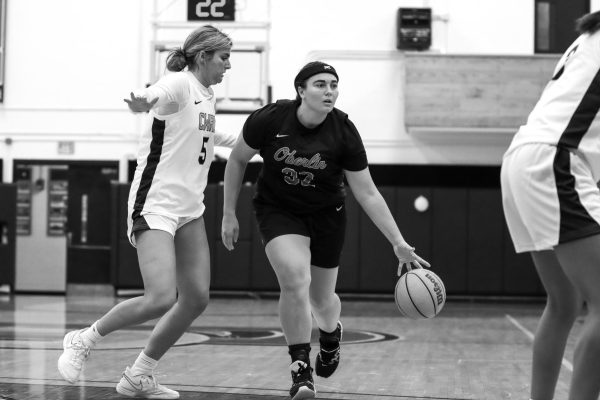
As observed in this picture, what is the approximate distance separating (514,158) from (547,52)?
39.7 feet

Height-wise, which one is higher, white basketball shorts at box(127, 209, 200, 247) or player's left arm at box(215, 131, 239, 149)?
player's left arm at box(215, 131, 239, 149)

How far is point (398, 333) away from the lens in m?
8.58

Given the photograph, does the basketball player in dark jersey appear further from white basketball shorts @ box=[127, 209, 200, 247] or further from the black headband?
white basketball shorts @ box=[127, 209, 200, 247]

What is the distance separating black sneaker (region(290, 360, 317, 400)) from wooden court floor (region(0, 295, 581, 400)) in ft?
1.09

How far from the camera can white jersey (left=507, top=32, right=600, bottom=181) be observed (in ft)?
9.82

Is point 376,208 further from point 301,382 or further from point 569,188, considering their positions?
point 569,188

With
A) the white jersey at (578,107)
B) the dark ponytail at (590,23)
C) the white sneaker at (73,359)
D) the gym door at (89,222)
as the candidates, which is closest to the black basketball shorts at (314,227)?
the white sneaker at (73,359)

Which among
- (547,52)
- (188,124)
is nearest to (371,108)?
(547,52)

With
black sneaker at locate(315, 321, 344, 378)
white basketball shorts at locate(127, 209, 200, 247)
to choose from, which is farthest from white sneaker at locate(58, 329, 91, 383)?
black sneaker at locate(315, 321, 344, 378)

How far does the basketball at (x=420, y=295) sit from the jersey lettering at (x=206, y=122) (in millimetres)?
1256

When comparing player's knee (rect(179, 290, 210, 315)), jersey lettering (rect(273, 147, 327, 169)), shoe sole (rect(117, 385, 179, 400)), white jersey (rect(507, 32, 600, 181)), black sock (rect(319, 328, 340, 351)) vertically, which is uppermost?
white jersey (rect(507, 32, 600, 181))

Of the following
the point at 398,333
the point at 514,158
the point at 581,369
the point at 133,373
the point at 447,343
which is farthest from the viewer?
the point at 398,333

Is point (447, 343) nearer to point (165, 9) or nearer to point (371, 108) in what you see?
point (371, 108)

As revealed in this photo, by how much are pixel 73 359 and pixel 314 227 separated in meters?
1.31
